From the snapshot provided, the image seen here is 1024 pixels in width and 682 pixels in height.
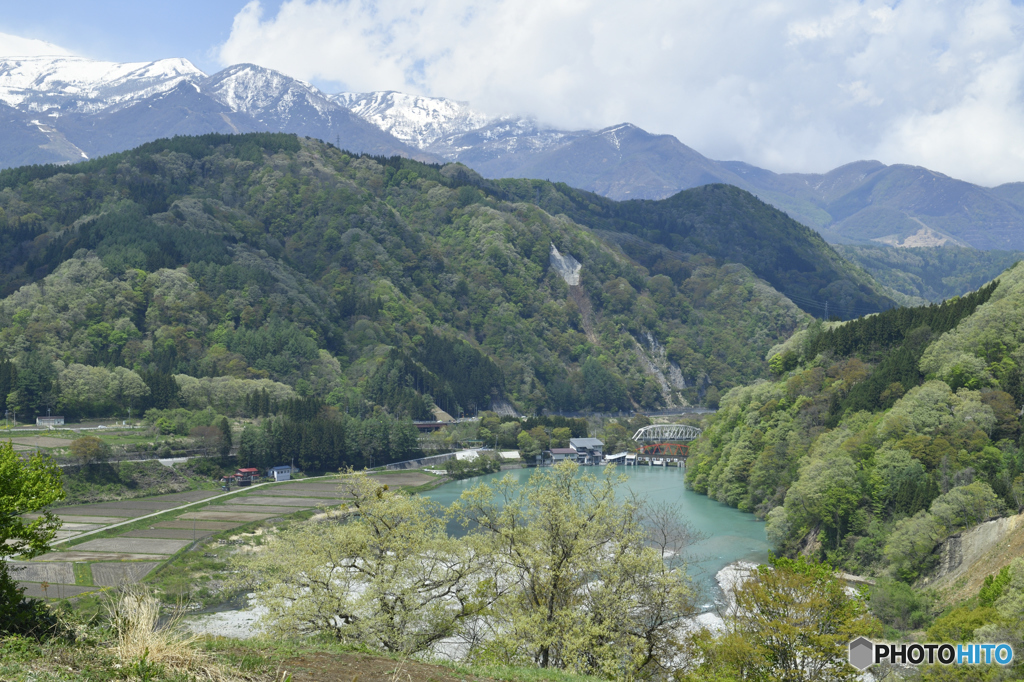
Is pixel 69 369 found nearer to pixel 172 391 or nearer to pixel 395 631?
pixel 172 391

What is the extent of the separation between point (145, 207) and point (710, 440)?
128 m

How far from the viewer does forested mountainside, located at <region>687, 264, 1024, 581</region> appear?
2120 inches

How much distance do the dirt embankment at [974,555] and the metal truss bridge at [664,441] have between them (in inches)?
3502

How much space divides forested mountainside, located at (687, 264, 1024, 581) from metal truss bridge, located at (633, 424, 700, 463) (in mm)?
47383

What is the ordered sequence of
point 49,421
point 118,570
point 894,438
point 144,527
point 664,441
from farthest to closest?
1. point 664,441
2. point 49,421
3. point 144,527
4. point 894,438
5. point 118,570

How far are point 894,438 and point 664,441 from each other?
85.5 m

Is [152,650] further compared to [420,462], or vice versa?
Result: [420,462]

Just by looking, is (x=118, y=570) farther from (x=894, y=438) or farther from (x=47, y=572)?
(x=894, y=438)

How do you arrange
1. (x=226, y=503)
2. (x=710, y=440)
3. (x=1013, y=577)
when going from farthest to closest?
(x=710, y=440) < (x=226, y=503) < (x=1013, y=577)

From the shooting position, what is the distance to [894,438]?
205ft

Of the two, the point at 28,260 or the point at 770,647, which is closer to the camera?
the point at 770,647

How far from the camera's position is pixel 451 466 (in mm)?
116688

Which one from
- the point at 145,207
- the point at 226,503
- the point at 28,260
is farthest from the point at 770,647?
the point at 145,207

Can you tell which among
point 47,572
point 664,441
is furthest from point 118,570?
point 664,441
